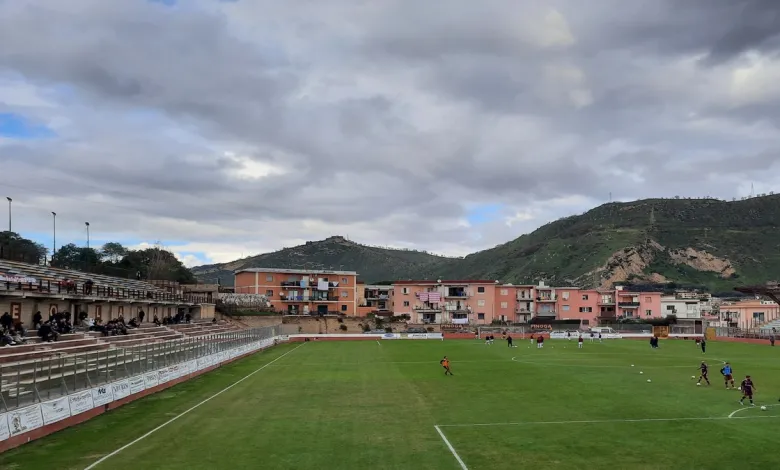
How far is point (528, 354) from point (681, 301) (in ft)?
314

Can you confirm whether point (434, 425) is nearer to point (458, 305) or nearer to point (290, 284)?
point (290, 284)

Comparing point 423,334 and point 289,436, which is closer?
point 289,436

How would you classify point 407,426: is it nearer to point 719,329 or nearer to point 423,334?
point 423,334

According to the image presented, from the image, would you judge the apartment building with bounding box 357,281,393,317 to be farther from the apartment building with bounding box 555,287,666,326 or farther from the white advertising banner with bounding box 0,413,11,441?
the white advertising banner with bounding box 0,413,11,441

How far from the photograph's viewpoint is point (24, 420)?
72.7 feet

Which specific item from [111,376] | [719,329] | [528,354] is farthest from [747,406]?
[719,329]

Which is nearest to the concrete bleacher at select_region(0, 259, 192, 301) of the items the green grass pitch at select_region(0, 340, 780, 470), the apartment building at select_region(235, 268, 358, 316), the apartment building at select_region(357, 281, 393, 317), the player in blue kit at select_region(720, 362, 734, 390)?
the green grass pitch at select_region(0, 340, 780, 470)

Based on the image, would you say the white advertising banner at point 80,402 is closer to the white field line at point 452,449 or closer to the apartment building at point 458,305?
the white field line at point 452,449

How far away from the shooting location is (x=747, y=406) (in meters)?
29.2

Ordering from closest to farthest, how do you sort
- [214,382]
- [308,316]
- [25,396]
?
[25,396], [214,382], [308,316]

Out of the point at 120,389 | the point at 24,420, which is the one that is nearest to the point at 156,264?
the point at 120,389

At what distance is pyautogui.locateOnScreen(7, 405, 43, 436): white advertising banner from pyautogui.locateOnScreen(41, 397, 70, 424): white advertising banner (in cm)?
37

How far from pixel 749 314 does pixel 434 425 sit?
12602 centimetres

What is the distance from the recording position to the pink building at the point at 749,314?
400ft
